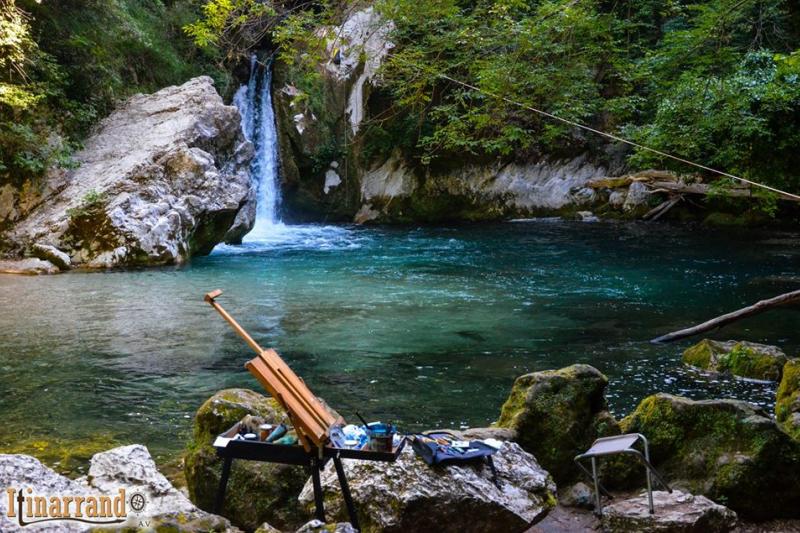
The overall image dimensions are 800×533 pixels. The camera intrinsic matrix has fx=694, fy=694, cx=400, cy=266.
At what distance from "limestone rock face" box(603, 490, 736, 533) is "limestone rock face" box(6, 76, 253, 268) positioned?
11.6 m

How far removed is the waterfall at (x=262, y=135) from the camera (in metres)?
20.5

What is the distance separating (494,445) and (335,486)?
33.2 inches

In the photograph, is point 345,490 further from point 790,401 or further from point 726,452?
point 790,401

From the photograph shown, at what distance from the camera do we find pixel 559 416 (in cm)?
477

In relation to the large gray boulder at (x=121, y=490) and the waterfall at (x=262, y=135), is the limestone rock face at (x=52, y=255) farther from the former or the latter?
the large gray boulder at (x=121, y=490)

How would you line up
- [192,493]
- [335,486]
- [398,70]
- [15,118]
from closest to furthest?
[335,486] → [192,493] → [398,70] → [15,118]

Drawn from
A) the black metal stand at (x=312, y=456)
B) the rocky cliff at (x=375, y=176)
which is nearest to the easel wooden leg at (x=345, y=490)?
the black metal stand at (x=312, y=456)

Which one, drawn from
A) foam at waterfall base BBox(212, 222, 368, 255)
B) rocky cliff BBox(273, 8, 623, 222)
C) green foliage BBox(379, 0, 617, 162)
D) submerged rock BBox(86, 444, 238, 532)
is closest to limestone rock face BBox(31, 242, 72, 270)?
foam at waterfall base BBox(212, 222, 368, 255)

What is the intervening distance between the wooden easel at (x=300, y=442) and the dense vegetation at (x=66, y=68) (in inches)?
508

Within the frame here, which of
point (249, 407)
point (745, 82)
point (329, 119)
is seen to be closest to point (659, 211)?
point (745, 82)

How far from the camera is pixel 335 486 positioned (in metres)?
3.50

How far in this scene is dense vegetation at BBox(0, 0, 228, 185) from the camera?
1393 cm

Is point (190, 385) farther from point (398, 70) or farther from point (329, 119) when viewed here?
point (329, 119)

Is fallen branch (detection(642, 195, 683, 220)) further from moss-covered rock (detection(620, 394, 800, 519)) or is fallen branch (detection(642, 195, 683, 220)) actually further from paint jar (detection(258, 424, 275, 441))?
paint jar (detection(258, 424, 275, 441))
